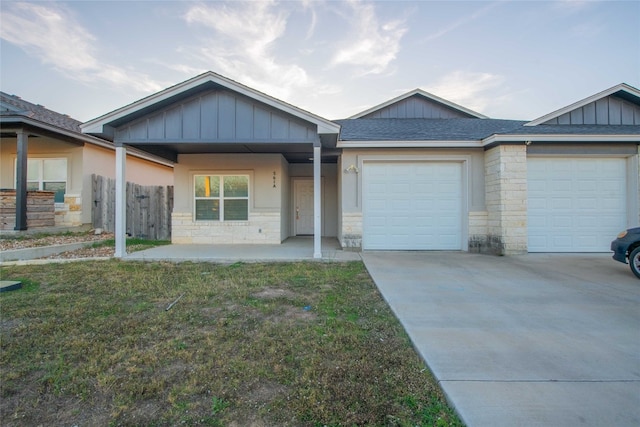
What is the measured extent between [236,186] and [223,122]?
3.23 meters

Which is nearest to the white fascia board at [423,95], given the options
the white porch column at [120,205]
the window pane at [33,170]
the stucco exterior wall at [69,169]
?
the white porch column at [120,205]

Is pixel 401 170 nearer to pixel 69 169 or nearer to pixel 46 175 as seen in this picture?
pixel 69 169

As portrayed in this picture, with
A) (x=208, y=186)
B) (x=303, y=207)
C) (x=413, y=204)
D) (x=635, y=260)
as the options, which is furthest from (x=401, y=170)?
(x=208, y=186)

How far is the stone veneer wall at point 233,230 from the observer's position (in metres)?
10.2

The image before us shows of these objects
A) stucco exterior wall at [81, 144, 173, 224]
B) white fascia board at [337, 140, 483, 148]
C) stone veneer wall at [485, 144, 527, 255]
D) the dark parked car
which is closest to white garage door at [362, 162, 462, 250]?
white fascia board at [337, 140, 483, 148]

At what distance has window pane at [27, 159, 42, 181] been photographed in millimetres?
11125

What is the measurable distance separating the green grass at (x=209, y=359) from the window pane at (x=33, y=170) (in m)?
8.88

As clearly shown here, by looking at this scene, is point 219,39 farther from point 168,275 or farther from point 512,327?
point 512,327

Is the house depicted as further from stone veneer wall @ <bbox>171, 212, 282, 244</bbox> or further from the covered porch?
stone veneer wall @ <bbox>171, 212, 282, 244</bbox>

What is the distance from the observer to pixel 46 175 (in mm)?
11156

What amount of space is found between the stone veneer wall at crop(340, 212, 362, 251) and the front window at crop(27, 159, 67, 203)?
34.6ft

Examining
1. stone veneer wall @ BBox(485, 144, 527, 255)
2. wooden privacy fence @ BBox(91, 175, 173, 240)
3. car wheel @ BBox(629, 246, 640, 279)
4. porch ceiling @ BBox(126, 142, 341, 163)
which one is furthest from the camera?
wooden privacy fence @ BBox(91, 175, 173, 240)

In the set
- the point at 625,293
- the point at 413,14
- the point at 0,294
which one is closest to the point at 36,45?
the point at 0,294

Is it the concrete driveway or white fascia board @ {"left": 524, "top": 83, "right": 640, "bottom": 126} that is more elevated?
white fascia board @ {"left": 524, "top": 83, "right": 640, "bottom": 126}
